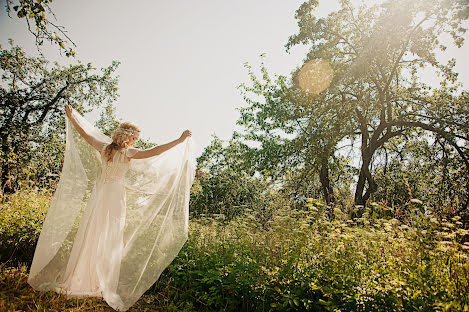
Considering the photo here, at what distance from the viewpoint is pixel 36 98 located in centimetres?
1574

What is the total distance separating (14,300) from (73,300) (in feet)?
1.99

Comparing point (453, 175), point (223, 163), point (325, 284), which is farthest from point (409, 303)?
point (223, 163)

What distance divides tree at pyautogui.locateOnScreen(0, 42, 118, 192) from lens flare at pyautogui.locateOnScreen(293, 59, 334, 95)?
1119cm

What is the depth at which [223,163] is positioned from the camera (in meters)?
27.0

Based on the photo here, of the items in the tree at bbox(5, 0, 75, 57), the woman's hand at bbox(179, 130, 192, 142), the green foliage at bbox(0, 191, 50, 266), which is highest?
the tree at bbox(5, 0, 75, 57)

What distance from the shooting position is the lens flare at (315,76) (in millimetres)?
11377

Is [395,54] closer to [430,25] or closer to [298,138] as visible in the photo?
[430,25]

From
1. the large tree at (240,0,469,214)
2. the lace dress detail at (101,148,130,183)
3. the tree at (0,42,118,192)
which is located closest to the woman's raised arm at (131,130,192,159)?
the lace dress detail at (101,148,130,183)

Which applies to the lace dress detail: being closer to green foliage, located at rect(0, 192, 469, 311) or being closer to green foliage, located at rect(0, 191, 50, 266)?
green foliage, located at rect(0, 192, 469, 311)

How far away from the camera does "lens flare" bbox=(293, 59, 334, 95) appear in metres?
11.4

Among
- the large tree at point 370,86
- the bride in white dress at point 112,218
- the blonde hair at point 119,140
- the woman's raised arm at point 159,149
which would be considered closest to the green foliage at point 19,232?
the bride in white dress at point 112,218

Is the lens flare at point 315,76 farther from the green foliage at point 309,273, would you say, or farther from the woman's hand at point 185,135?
the woman's hand at point 185,135

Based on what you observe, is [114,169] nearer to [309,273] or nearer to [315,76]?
[309,273]

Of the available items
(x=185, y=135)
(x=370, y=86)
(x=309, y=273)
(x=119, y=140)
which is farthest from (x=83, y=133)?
(x=370, y=86)
